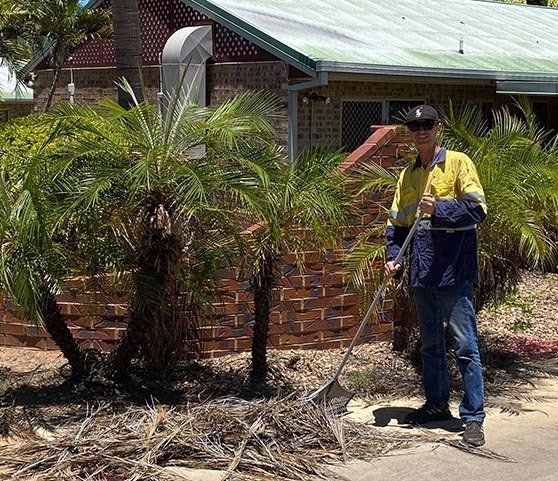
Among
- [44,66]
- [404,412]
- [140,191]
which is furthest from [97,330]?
[44,66]

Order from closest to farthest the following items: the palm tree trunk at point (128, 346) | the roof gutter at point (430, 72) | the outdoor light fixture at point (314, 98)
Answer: the palm tree trunk at point (128, 346), the roof gutter at point (430, 72), the outdoor light fixture at point (314, 98)

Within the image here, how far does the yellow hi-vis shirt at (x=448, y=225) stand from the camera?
605cm

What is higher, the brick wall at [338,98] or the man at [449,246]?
the brick wall at [338,98]

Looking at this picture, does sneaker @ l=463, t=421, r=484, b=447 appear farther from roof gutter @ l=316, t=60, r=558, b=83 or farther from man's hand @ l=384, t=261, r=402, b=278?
roof gutter @ l=316, t=60, r=558, b=83

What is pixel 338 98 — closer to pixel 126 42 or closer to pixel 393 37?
pixel 393 37

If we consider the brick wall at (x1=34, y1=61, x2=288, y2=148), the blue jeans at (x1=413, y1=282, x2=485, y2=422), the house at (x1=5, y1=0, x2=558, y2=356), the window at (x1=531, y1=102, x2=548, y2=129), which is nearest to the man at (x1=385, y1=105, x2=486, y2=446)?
the blue jeans at (x1=413, y1=282, x2=485, y2=422)

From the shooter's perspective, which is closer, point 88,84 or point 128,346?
point 128,346

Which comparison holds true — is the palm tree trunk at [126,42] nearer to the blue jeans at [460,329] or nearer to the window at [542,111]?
the blue jeans at [460,329]

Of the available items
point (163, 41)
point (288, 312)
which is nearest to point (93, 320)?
point (288, 312)

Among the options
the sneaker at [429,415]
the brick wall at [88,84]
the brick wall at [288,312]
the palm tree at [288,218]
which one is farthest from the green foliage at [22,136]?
the brick wall at [88,84]

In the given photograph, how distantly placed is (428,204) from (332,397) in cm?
142

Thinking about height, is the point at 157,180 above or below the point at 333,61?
below

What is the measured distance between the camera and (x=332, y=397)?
6426 mm

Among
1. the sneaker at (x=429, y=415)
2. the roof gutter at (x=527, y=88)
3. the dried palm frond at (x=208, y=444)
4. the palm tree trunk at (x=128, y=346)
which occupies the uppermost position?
the roof gutter at (x=527, y=88)
